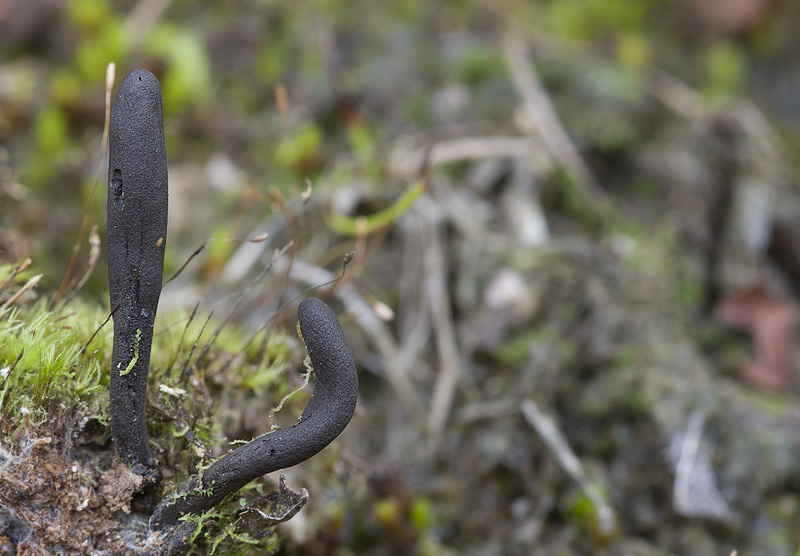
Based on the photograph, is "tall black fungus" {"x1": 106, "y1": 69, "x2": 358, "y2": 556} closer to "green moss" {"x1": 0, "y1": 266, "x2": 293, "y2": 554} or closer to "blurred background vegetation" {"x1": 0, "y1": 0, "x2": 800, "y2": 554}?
"green moss" {"x1": 0, "y1": 266, "x2": 293, "y2": 554}

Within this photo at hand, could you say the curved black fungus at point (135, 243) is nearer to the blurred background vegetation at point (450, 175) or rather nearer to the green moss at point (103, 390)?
the green moss at point (103, 390)

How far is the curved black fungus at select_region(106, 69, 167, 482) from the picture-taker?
109 centimetres

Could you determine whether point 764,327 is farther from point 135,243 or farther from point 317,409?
point 135,243

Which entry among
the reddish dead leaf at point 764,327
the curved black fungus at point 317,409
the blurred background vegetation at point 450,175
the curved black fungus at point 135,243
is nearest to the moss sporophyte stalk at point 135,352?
the curved black fungus at point 135,243

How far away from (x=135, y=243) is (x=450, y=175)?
6.16 ft

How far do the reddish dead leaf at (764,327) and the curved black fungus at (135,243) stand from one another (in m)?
2.03

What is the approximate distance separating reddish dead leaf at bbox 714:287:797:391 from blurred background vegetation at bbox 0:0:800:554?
0.25ft

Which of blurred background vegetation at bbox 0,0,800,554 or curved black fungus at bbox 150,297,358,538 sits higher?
curved black fungus at bbox 150,297,358,538

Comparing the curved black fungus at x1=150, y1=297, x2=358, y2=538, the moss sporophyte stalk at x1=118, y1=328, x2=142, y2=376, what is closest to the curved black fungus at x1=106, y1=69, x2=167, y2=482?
the moss sporophyte stalk at x1=118, y1=328, x2=142, y2=376

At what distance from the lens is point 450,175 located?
9.36 feet

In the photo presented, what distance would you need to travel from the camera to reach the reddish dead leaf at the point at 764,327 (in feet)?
7.47

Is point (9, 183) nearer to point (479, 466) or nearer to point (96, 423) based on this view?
point (96, 423)

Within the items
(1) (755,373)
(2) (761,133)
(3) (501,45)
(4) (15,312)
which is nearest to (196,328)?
(4) (15,312)

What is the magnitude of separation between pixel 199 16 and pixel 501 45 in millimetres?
1645
